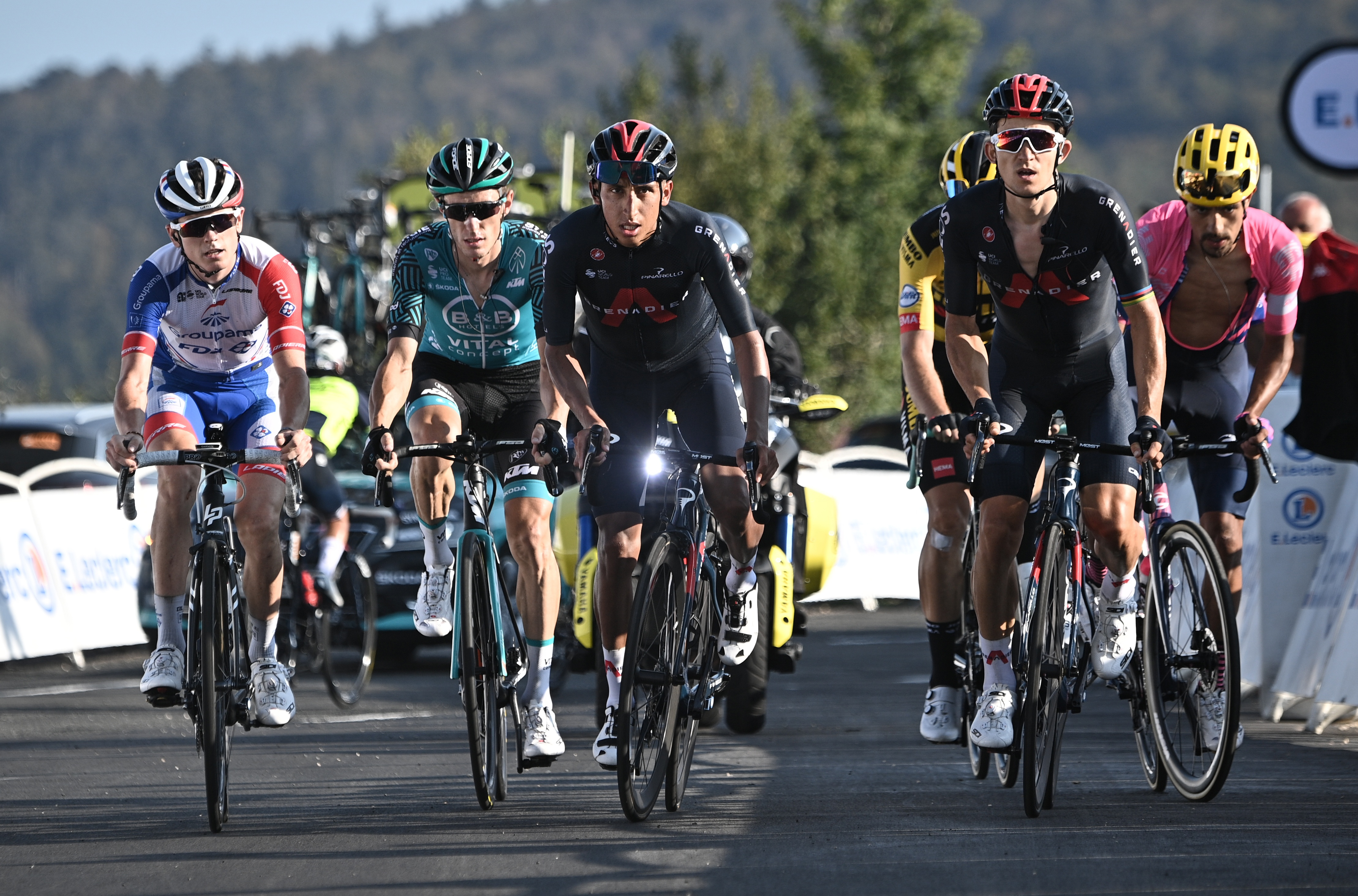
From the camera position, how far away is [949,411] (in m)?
7.32

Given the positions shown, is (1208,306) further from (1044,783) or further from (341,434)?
(341,434)

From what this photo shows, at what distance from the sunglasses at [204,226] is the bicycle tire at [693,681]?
2301 mm

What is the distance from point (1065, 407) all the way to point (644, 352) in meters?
1.61

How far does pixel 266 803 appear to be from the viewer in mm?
7457

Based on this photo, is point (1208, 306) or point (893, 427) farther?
point (893, 427)

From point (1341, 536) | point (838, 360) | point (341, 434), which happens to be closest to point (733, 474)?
point (1341, 536)

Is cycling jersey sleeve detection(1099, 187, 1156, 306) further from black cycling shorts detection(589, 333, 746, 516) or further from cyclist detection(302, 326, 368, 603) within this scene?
cyclist detection(302, 326, 368, 603)

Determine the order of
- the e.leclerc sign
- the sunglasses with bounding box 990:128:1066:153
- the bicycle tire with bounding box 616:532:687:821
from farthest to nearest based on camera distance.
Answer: the e.leclerc sign → the sunglasses with bounding box 990:128:1066:153 → the bicycle tire with bounding box 616:532:687:821

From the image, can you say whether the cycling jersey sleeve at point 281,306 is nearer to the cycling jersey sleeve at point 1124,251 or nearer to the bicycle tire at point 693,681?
the bicycle tire at point 693,681

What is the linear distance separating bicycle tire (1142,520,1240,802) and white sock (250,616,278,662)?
131 inches

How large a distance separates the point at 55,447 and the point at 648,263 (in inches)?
519

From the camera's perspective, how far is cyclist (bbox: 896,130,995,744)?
768 centimetres

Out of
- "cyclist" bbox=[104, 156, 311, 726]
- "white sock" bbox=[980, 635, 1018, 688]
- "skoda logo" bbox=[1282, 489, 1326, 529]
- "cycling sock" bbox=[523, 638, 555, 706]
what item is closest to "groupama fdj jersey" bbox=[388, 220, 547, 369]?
"cyclist" bbox=[104, 156, 311, 726]

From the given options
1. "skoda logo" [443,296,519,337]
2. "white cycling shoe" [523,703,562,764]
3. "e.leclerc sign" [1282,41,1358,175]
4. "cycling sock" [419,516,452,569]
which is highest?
"e.leclerc sign" [1282,41,1358,175]
